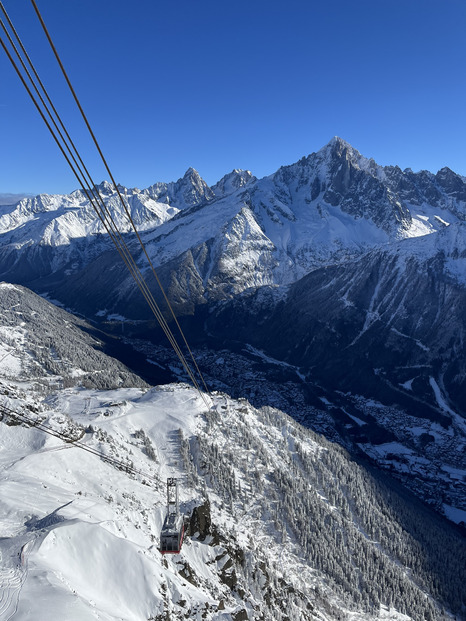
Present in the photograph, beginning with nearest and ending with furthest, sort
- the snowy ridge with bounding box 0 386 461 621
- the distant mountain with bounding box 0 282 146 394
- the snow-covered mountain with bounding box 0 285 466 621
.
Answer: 1. the snow-covered mountain with bounding box 0 285 466 621
2. the snowy ridge with bounding box 0 386 461 621
3. the distant mountain with bounding box 0 282 146 394

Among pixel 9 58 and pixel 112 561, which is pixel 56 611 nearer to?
pixel 112 561

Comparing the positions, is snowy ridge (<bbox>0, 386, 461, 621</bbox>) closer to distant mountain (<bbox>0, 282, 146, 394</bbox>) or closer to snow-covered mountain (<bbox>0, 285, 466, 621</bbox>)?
snow-covered mountain (<bbox>0, 285, 466, 621</bbox>)

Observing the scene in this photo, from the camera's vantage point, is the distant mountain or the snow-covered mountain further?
the distant mountain

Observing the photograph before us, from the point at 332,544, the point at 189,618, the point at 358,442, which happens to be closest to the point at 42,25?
the point at 189,618

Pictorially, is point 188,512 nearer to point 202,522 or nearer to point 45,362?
point 202,522

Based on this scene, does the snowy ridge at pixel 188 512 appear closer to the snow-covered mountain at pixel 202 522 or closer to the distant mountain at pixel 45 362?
the snow-covered mountain at pixel 202 522

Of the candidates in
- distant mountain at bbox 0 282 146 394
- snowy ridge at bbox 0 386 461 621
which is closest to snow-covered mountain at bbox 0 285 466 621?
snowy ridge at bbox 0 386 461 621

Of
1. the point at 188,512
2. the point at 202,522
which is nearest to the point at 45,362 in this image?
the point at 188,512

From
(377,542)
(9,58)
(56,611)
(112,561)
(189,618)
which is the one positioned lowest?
(377,542)

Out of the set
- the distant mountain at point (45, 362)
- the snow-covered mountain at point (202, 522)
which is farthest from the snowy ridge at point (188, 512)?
the distant mountain at point (45, 362)
